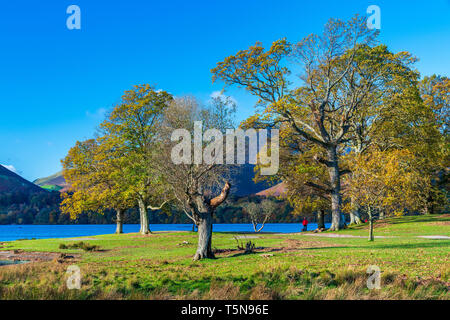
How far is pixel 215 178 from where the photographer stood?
30.0 meters

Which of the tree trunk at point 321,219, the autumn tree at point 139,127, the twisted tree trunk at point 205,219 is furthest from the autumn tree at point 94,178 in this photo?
the twisted tree trunk at point 205,219

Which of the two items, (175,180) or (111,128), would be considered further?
(111,128)

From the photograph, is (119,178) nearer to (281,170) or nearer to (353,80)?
(281,170)

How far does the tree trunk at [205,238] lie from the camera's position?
785 inches

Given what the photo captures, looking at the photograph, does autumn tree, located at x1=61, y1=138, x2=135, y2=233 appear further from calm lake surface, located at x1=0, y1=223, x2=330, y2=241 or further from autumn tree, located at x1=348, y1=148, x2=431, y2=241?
autumn tree, located at x1=348, y1=148, x2=431, y2=241

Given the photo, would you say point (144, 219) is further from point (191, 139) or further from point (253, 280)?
point (253, 280)

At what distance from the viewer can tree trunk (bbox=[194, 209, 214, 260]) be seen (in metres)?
19.9

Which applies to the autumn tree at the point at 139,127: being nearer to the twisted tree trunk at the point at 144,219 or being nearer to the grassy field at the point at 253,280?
the twisted tree trunk at the point at 144,219

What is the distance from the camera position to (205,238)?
20.2 m

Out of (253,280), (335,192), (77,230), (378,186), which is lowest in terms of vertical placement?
(77,230)

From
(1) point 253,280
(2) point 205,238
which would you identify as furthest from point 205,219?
(1) point 253,280

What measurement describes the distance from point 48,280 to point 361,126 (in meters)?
39.8
